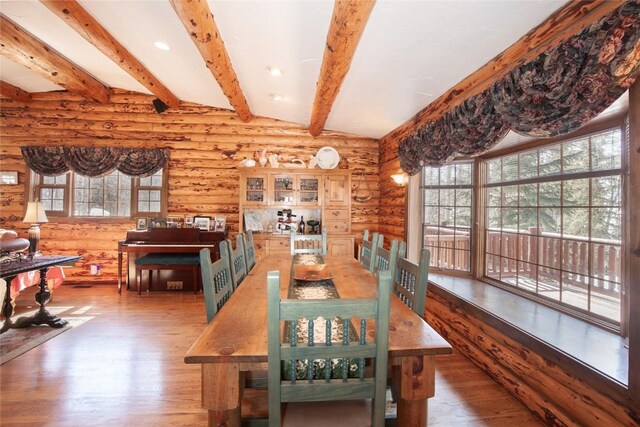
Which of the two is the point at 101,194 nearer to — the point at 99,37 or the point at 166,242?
the point at 166,242

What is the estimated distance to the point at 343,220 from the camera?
4.57 metres

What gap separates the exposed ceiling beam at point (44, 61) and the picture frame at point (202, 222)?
2.42 metres

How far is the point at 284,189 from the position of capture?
15.0ft

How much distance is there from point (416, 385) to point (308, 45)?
249cm

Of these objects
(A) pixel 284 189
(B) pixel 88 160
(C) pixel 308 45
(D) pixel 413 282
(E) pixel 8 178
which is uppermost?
(C) pixel 308 45

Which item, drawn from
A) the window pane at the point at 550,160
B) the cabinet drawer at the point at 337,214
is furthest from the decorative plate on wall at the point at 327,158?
the window pane at the point at 550,160

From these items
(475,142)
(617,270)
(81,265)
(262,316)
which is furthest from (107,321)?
(617,270)

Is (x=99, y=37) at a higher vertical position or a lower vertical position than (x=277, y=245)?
higher

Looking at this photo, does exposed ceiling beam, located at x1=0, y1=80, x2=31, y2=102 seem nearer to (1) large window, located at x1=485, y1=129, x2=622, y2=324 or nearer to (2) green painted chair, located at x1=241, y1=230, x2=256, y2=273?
(2) green painted chair, located at x1=241, y1=230, x2=256, y2=273

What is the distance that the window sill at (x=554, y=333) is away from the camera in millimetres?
1447

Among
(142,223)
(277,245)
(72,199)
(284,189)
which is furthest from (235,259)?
(72,199)

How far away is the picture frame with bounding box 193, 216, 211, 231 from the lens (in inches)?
183

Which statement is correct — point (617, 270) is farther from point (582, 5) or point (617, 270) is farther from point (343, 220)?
point (343, 220)

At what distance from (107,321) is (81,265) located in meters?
2.22
